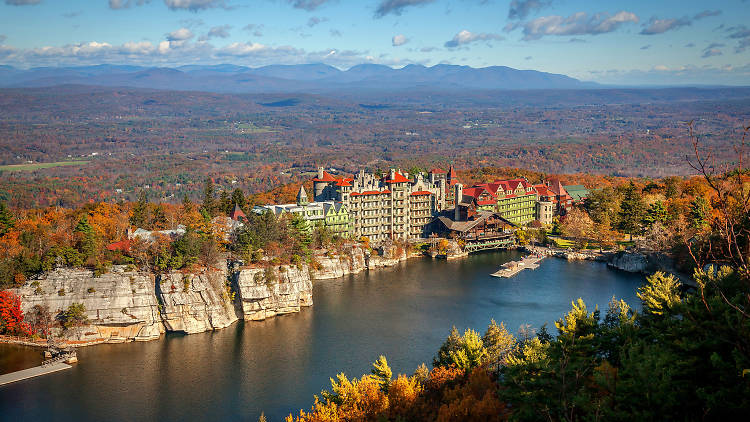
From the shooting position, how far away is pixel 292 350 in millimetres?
27953

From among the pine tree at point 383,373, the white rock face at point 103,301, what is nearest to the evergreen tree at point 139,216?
the white rock face at point 103,301

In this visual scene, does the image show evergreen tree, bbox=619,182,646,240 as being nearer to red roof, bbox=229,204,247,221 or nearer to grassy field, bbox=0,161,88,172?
red roof, bbox=229,204,247,221

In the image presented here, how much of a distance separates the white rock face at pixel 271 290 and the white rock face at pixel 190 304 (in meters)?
1.38

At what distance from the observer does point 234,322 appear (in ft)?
105

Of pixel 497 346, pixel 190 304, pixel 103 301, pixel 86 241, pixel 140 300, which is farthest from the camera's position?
pixel 86 241

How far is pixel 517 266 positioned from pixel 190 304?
77.0 feet

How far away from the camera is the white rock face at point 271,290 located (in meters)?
32.3

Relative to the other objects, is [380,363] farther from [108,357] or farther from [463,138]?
[463,138]

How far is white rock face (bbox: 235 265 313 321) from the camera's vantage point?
3231 centimetres

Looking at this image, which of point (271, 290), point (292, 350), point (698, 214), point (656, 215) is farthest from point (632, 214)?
point (292, 350)

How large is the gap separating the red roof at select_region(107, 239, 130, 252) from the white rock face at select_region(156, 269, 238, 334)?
314 centimetres

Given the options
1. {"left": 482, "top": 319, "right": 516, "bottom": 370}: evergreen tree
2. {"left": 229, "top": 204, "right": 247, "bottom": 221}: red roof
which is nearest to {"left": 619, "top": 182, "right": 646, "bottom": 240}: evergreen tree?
{"left": 482, "top": 319, "right": 516, "bottom": 370}: evergreen tree

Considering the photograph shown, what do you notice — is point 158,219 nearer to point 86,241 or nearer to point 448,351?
point 86,241

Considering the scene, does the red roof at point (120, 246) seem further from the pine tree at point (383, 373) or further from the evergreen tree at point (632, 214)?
the evergreen tree at point (632, 214)
